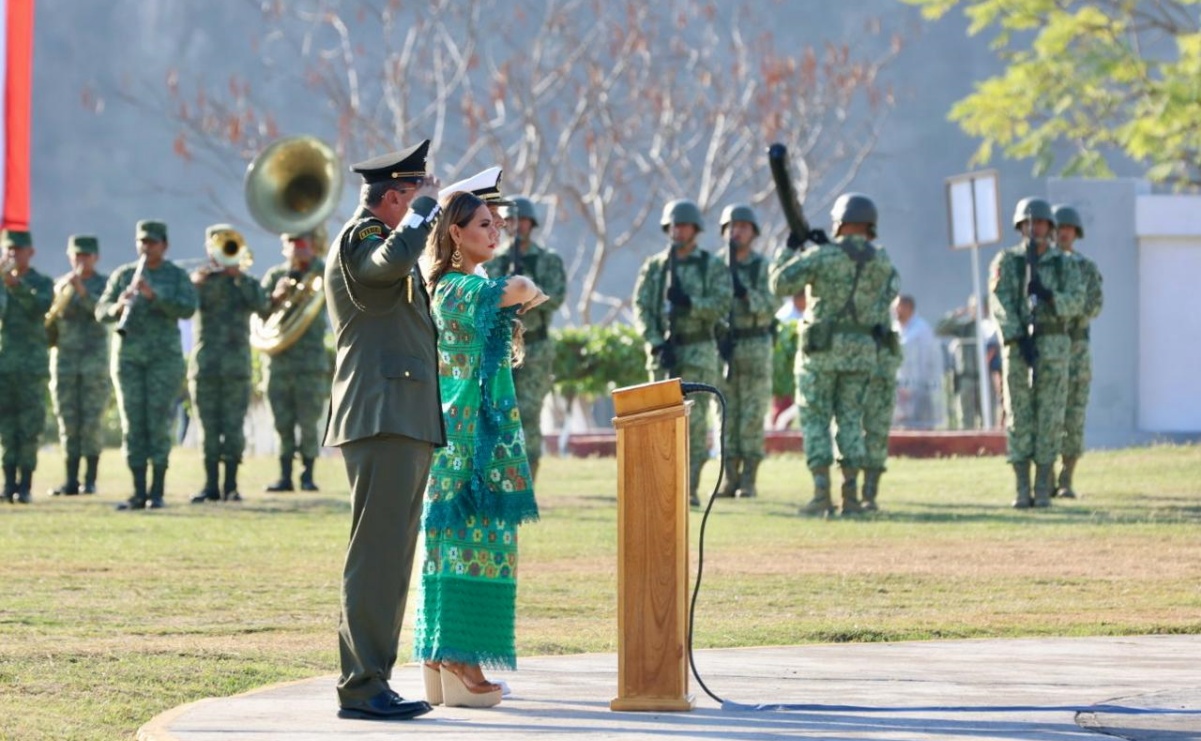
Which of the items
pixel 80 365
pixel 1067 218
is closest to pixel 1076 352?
pixel 1067 218

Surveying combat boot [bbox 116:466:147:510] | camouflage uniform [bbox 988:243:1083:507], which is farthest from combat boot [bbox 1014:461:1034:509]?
combat boot [bbox 116:466:147:510]

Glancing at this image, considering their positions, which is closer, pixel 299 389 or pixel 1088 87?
pixel 299 389

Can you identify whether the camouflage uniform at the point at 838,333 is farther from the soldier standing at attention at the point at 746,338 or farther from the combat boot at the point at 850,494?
the soldier standing at attention at the point at 746,338

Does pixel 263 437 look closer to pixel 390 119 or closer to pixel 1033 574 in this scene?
pixel 390 119

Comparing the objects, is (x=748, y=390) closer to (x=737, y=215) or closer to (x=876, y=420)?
(x=737, y=215)

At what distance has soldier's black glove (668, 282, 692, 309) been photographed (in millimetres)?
17562

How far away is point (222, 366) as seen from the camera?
62.3 ft

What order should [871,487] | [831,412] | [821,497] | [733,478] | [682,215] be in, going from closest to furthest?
[831,412], [821,497], [871,487], [682,215], [733,478]

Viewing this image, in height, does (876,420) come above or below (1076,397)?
below

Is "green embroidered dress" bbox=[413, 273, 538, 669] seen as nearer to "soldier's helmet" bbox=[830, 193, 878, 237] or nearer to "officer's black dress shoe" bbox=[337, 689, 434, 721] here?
"officer's black dress shoe" bbox=[337, 689, 434, 721]

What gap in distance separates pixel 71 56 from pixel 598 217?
11.3m

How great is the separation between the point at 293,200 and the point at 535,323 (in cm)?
287

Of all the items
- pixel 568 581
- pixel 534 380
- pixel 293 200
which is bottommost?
pixel 568 581

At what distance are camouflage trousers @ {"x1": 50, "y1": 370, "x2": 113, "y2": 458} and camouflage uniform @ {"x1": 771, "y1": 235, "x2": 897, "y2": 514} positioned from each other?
21.0 feet
